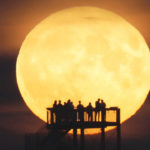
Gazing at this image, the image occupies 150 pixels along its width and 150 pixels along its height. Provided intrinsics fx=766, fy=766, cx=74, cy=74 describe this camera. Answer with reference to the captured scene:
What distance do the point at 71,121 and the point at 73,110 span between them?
139 cm

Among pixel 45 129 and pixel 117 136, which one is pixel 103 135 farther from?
pixel 45 129

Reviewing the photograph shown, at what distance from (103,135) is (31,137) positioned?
6.09 metres

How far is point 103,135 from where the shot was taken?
64.1 m

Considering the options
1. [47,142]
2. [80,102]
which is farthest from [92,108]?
[47,142]

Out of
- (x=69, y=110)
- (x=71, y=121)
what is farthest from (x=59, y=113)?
(x=71, y=121)

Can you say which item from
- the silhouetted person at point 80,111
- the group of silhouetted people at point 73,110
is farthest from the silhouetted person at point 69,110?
the silhouetted person at point 80,111

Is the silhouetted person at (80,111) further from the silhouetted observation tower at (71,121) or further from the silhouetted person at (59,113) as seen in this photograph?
the silhouetted person at (59,113)

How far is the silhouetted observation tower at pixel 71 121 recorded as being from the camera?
5991cm

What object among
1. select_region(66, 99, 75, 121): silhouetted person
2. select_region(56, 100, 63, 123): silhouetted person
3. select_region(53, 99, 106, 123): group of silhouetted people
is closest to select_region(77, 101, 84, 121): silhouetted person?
select_region(53, 99, 106, 123): group of silhouetted people

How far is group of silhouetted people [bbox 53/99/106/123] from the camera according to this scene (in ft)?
195

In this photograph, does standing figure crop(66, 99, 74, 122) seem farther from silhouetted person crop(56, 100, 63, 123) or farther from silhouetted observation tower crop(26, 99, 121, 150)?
silhouetted person crop(56, 100, 63, 123)

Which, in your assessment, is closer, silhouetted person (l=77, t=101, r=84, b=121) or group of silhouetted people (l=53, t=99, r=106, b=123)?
group of silhouetted people (l=53, t=99, r=106, b=123)

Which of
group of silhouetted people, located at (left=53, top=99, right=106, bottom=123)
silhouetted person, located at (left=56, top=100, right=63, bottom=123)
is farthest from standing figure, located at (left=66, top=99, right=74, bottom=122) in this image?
silhouetted person, located at (left=56, top=100, right=63, bottom=123)

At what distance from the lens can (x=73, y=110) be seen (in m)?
59.8
